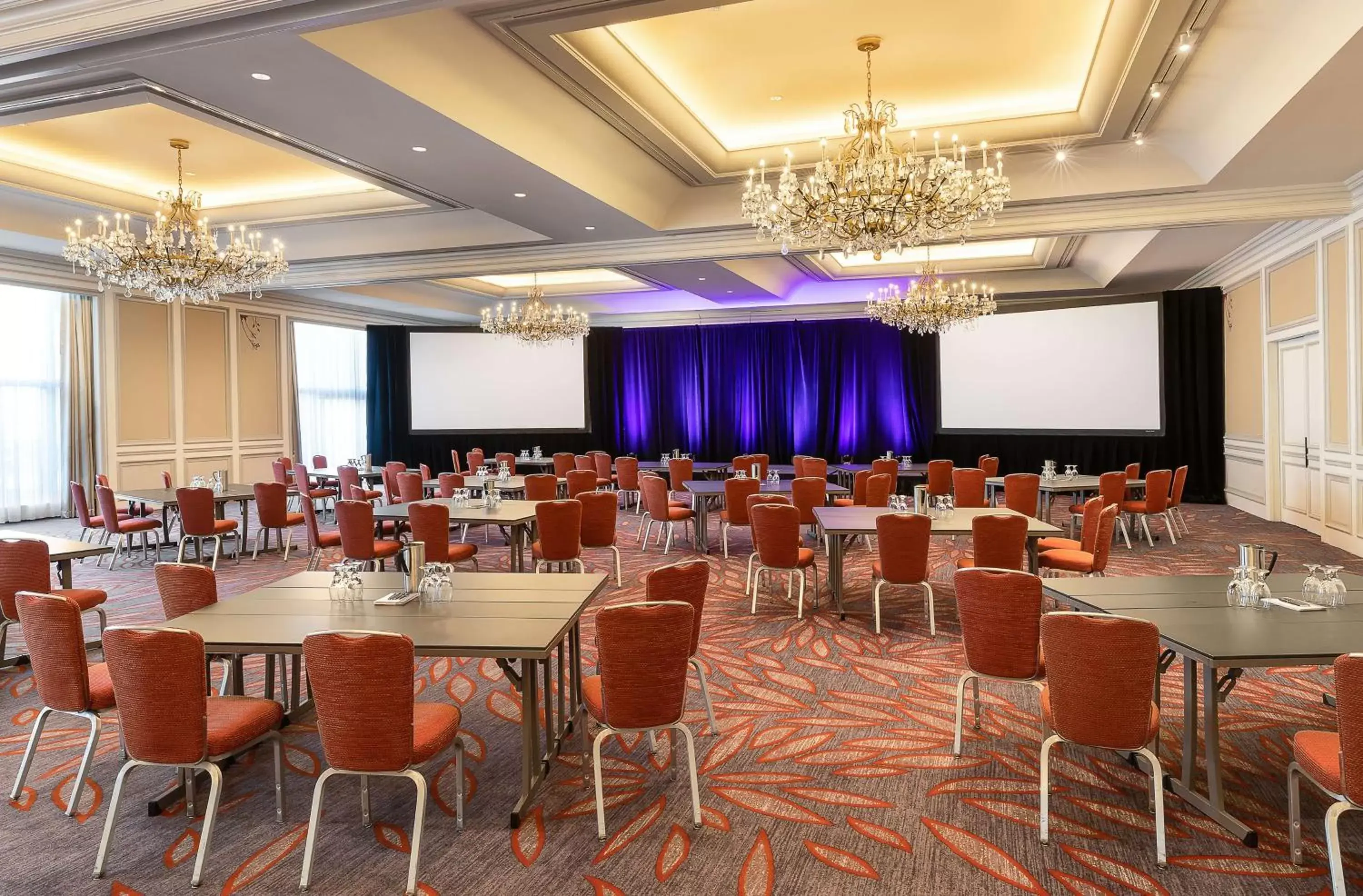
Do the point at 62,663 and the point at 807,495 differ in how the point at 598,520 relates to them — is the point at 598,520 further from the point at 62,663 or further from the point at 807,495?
the point at 62,663

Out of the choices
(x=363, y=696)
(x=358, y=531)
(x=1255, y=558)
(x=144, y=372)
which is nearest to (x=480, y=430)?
(x=144, y=372)

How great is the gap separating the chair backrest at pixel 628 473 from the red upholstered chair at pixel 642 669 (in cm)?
882

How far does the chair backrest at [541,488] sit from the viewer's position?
366 inches

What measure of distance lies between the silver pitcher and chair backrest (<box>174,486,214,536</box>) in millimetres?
8852

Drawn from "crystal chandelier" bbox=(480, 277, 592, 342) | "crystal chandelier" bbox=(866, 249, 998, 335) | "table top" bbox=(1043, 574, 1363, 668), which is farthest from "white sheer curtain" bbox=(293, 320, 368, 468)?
"table top" bbox=(1043, 574, 1363, 668)

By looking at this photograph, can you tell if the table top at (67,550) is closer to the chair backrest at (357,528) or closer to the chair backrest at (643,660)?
the chair backrest at (357,528)

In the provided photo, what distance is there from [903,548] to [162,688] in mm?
4491

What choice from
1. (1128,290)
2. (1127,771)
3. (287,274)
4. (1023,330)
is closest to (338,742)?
(1127,771)

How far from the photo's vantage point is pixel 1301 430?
1002 cm

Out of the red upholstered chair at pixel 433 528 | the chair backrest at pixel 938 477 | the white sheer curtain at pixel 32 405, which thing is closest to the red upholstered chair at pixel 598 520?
the red upholstered chair at pixel 433 528

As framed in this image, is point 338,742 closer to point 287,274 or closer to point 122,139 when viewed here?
point 122,139

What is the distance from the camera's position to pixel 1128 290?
14.7 meters

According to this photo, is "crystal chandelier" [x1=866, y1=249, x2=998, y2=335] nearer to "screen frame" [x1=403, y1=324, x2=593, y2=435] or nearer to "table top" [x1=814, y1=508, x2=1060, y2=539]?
"table top" [x1=814, y1=508, x2=1060, y2=539]

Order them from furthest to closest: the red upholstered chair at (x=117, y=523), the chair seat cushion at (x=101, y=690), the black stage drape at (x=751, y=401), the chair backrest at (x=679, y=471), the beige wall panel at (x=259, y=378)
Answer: the black stage drape at (x=751, y=401) < the beige wall panel at (x=259, y=378) < the chair backrest at (x=679, y=471) < the red upholstered chair at (x=117, y=523) < the chair seat cushion at (x=101, y=690)
